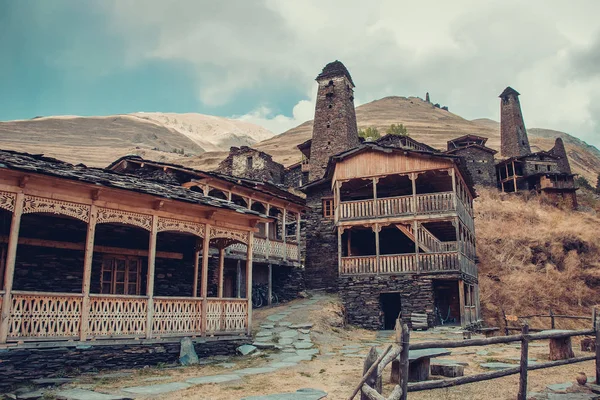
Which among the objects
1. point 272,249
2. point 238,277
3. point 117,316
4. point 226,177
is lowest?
point 117,316

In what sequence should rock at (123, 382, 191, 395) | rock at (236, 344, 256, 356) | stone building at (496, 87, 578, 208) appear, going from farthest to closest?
stone building at (496, 87, 578, 208) < rock at (236, 344, 256, 356) < rock at (123, 382, 191, 395)

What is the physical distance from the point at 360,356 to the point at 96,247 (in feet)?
26.6

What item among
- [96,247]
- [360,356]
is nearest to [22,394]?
[96,247]

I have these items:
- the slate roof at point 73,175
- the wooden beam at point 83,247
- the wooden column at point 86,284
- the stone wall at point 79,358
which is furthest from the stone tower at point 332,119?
the wooden column at point 86,284

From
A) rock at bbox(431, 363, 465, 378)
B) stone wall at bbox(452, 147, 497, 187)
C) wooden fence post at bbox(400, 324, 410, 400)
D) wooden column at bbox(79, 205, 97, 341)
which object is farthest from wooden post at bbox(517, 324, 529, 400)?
stone wall at bbox(452, 147, 497, 187)

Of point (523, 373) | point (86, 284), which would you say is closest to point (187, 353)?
point (86, 284)

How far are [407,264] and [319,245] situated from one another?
24.1ft

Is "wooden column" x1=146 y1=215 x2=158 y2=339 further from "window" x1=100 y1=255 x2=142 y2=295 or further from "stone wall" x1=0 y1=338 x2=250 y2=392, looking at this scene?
"window" x1=100 y1=255 x2=142 y2=295

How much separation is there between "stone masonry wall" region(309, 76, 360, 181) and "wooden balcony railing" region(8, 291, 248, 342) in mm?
24565

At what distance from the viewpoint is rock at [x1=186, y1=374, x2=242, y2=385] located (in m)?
9.59

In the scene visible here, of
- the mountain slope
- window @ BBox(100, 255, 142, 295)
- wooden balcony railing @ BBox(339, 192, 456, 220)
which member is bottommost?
window @ BBox(100, 255, 142, 295)

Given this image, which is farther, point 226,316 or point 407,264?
point 407,264

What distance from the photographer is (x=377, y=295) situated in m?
22.3

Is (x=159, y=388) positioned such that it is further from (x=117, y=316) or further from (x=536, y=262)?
(x=536, y=262)
